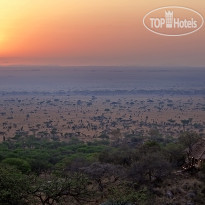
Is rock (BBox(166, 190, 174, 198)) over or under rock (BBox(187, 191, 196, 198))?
under

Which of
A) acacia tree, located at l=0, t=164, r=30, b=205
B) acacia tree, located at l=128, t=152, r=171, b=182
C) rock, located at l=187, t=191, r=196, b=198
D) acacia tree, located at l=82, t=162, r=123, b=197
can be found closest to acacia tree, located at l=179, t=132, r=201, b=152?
acacia tree, located at l=128, t=152, r=171, b=182

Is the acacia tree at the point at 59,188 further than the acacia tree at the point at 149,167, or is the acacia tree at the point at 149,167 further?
the acacia tree at the point at 149,167

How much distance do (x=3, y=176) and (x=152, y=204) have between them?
302 inches

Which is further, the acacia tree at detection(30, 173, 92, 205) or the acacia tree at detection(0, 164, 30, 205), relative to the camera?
the acacia tree at detection(30, 173, 92, 205)

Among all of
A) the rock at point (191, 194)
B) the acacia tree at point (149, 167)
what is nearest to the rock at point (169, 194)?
the rock at point (191, 194)

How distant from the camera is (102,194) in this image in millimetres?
20547

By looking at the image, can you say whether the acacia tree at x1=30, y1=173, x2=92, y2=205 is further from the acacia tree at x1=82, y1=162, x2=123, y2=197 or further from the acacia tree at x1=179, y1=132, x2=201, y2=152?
the acacia tree at x1=179, y1=132, x2=201, y2=152

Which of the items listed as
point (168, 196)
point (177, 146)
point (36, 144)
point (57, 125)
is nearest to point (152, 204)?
point (168, 196)

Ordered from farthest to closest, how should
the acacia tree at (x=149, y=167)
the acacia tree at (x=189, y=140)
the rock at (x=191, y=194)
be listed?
the acacia tree at (x=189, y=140) < the acacia tree at (x=149, y=167) < the rock at (x=191, y=194)

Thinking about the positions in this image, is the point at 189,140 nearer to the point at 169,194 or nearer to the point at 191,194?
the point at 191,194

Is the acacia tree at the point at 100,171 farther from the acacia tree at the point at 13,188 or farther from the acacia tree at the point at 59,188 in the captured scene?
the acacia tree at the point at 13,188

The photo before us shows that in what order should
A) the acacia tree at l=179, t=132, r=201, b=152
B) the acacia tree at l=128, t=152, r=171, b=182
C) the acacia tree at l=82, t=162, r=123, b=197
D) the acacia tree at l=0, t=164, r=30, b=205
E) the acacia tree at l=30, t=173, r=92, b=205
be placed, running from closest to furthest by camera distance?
the acacia tree at l=0, t=164, r=30, b=205
the acacia tree at l=30, t=173, r=92, b=205
the acacia tree at l=82, t=162, r=123, b=197
the acacia tree at l=128, t=152, r=171, b=182
the acacia tree at l=179, t=132, r=201, b=152

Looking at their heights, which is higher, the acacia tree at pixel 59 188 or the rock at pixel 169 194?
the acacia tree at pixel 59 188

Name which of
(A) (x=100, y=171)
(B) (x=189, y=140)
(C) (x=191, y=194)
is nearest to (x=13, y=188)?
(A) (x=100, y=171)
